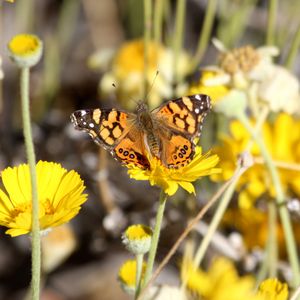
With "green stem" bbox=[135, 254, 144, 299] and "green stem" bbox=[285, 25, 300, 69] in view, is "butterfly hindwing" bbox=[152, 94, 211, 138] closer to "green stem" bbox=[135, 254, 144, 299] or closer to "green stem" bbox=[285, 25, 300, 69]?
"green stem" bbox=[135, 254, 144, 299]

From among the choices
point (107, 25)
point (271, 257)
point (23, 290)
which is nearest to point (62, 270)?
point (23, 290)

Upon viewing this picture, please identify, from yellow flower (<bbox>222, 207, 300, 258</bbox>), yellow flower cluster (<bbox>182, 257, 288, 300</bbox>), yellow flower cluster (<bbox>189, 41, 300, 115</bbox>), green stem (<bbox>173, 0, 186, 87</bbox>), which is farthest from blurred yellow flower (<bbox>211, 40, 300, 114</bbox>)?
yellow flower cluster (<bbox>182, 257, 288, 300</bbox>)

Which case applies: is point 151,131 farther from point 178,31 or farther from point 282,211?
point 178,31

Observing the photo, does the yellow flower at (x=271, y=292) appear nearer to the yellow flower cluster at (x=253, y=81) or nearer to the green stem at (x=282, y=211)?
the green stem at (x=282, y=211)

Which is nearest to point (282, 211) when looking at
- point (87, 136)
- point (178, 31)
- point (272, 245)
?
point (272, 245)

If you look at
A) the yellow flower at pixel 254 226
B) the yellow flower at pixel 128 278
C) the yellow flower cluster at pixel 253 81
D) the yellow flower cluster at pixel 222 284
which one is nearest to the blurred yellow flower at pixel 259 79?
the yellow flower cluster at pixel 253 81

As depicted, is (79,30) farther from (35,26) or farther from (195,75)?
(195,75)
